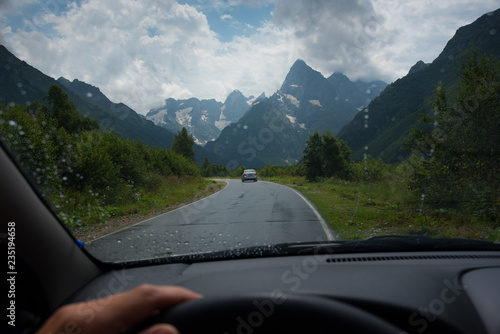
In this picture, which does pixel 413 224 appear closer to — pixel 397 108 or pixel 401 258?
pixel 401 258

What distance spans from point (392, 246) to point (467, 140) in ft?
23.2

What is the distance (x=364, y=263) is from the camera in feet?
6.86

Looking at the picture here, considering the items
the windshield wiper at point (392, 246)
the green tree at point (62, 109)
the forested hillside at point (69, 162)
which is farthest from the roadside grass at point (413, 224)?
the green tree at point (62, 109)

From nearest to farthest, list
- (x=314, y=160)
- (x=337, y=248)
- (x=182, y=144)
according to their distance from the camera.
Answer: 1. (x=337, y=248)
2. (x=314, y=160)
3. (x=182, y=144)

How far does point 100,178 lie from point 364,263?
26.1 feet

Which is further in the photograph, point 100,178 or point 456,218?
point 100,178

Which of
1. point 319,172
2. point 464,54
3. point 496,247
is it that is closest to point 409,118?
point 319,172

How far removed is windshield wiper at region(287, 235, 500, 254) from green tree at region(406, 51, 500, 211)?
554 cm

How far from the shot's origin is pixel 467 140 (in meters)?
7.61

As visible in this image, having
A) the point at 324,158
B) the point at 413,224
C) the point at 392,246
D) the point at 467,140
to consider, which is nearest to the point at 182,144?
the point at 324,158

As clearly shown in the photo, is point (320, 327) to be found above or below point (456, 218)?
above

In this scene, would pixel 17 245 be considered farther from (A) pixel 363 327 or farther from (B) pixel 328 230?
(B) pixel 328 230

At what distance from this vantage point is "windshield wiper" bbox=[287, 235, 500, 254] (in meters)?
2.42

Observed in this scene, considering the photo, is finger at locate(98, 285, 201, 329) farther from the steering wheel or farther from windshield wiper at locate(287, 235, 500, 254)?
windshield wiper at locate(287, 235, 500, 254)
